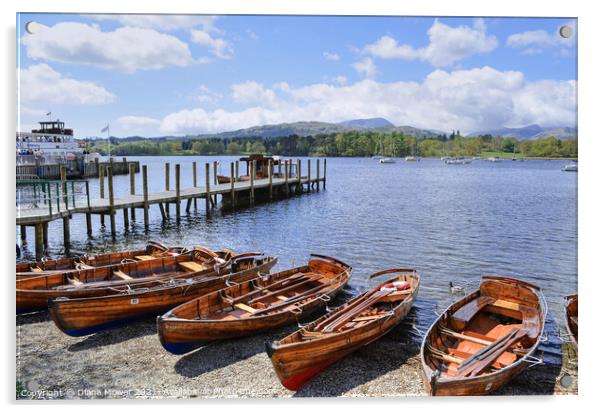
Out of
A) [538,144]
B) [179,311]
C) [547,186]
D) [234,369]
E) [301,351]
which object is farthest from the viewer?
[547,186]

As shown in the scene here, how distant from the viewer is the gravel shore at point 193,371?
17.8ft

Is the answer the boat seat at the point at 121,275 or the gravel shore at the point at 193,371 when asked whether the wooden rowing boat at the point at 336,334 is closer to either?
the gravel shore at the point at 193,371

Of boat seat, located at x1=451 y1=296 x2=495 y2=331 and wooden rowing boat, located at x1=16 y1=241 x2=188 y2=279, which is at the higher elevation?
wooden rowing boat, located at x1=16 y1=241 x2=188 y2=279

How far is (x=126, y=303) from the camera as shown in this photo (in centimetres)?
717

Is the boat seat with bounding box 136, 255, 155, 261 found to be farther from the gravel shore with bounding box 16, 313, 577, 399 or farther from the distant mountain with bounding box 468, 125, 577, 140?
the distant mountain with bounding box 468, 125, 577, 140

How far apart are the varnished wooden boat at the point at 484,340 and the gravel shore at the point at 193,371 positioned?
390 mm

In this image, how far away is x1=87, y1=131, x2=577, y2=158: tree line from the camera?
25.8 feet

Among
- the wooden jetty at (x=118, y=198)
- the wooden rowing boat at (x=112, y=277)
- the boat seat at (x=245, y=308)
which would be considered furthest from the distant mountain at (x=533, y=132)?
the wooden jetty at (x=118, y=198)

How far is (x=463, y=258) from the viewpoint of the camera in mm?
12523

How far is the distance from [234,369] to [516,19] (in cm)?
543

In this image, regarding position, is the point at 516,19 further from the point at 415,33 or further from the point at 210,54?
the point at 210,54

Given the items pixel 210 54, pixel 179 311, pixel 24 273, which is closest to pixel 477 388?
pixel 179 311

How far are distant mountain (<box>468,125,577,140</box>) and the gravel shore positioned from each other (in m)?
2.90

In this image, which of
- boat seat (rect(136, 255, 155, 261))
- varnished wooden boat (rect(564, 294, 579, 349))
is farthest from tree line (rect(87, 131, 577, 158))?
boat seat (rect(136, 255, 155, 261))
